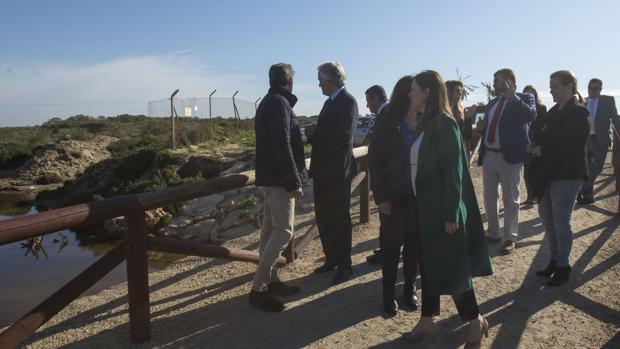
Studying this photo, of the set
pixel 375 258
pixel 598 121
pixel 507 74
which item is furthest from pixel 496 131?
pixel 598 121

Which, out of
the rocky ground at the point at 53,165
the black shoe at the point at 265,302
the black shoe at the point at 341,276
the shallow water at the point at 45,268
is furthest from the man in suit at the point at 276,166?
the rocky ground at the point at 53,165

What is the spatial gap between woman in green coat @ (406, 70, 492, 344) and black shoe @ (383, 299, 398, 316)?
58 cm

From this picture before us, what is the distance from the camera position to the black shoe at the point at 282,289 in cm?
417

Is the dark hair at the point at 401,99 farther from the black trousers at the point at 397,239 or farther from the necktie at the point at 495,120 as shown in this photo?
the necktie at the point at 495,120

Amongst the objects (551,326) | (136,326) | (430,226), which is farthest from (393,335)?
(136,326)

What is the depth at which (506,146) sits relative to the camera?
4.93 metres

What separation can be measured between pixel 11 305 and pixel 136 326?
3648 millimetres

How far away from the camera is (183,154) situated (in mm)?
16359

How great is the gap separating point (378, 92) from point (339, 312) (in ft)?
6.89

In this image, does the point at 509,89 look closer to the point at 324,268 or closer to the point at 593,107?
the point at 324,268

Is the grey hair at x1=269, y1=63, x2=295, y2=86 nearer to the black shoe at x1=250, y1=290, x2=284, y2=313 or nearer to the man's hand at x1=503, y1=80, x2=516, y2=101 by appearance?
the black shoe at x1=250, y1=290, x2=284, y2=313

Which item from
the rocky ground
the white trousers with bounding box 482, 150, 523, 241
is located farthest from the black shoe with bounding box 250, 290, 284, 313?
the rocky ground

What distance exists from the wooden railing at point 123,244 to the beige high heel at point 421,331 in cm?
165

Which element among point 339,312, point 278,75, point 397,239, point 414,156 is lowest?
point 339,312
